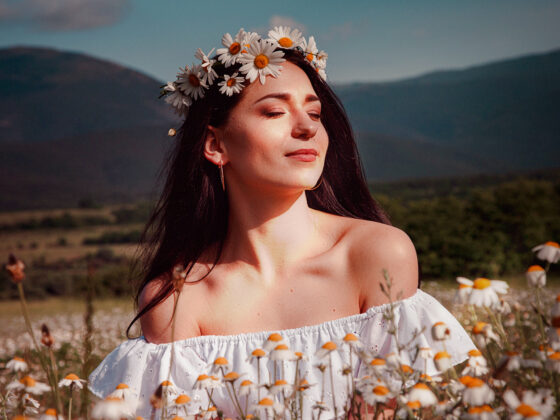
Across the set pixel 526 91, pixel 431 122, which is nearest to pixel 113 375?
pixel 526 91

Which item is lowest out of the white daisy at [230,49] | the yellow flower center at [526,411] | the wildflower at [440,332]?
the yellow flower center at [526,411]

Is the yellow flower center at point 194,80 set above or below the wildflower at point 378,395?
Result: above

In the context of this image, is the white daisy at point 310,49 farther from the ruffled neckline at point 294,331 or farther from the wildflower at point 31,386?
the wildflower at point 31,386

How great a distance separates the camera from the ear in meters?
3.46

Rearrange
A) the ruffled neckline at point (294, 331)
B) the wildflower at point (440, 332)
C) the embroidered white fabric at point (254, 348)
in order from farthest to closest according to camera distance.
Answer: the ruffled neckline at point (294, 331) < the embroidered white fabric at point (254, 348) < the wildflower at point (440, 332)

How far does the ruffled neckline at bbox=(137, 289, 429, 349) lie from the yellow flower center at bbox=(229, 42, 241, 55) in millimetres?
1643

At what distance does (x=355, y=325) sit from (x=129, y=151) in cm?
10261

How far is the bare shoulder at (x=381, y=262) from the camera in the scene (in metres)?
2.96

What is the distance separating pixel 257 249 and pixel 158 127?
97.7 m

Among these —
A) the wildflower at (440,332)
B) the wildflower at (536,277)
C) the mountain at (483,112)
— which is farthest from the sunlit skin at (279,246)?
the mountain at (483,112)

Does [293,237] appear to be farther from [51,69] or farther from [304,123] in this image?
[51,69]

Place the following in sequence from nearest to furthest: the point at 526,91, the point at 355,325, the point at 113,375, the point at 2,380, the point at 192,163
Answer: the point at 355,325, the point at 113,375, the point at 192,163, the point at 2,380, the point at 526,91

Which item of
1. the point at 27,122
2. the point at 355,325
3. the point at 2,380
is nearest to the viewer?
the point at 355,325

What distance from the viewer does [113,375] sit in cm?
326
